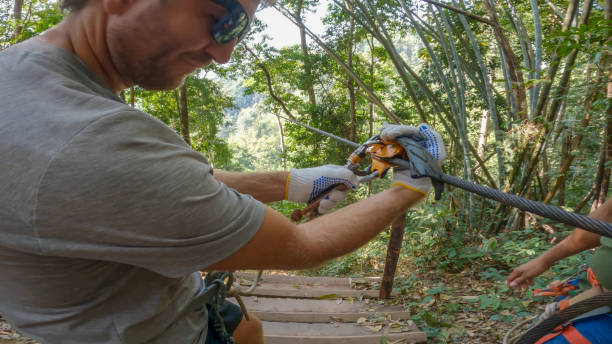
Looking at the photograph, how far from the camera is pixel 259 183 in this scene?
171 cm

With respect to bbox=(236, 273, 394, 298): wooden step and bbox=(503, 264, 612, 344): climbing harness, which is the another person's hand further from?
bbox=(236, 273, 394, 298): wooden step

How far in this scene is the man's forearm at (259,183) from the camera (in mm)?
1670

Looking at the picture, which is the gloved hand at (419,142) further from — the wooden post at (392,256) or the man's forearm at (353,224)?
the wooden post at (392,256)

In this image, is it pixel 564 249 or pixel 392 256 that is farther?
pixel 392 256

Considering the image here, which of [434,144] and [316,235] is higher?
[434,144]

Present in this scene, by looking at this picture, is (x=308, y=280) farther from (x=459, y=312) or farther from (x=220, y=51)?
(x=220, y=51)

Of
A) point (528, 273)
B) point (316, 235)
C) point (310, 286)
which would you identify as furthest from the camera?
point (310, 286)

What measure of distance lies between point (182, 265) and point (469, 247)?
438 cm

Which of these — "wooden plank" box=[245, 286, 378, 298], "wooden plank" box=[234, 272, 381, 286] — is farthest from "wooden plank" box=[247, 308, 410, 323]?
"wooden plank" box=[234, 272, 381, 286]

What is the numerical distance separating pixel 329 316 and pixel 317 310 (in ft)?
0.76

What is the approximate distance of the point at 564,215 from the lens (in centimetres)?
109

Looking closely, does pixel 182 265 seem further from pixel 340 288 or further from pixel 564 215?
pixel 340 288

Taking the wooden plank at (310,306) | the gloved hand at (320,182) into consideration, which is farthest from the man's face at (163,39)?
the wooden plank at (310,306)

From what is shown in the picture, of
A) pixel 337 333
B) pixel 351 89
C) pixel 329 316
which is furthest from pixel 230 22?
pixel 351 89
